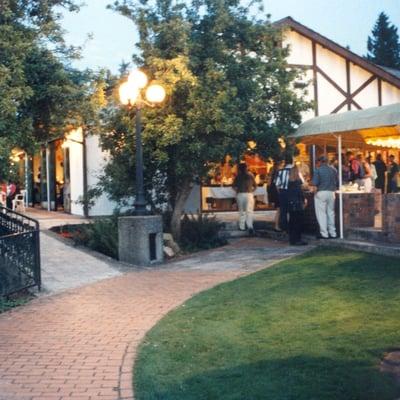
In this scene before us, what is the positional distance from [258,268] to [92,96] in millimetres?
4152

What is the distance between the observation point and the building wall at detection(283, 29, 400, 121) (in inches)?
907

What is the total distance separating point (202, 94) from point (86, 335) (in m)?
7.76

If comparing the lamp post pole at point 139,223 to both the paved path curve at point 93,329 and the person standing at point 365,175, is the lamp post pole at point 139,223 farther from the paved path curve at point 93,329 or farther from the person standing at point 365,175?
the person standing at point 365,175

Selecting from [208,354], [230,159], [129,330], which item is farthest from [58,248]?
[208,354]

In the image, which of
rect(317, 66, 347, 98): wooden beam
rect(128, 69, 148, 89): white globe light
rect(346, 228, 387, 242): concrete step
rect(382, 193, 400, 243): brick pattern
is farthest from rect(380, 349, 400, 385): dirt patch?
rect(317, 66, 347, 98): wooden beam

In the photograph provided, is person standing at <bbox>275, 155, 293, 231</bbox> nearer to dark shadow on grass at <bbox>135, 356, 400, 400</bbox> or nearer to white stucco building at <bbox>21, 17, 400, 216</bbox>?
white stucco building at <bbox>21, 17, 400, 216</bbox>

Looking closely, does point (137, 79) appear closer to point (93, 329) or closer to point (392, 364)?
point (93, 329)

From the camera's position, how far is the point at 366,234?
39.7ft

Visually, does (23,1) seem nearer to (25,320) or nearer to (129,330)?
(25,320)

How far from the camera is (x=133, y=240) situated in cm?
1289

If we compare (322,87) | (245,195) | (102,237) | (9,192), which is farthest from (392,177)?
(9,192)

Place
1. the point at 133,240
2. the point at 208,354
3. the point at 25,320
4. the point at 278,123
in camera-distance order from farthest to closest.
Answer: the point at 278,123
the point at 133,240
the point at 25,320
the point at 208,354

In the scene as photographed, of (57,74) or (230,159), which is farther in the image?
(230,159)

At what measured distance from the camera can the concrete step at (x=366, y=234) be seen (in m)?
11.7
